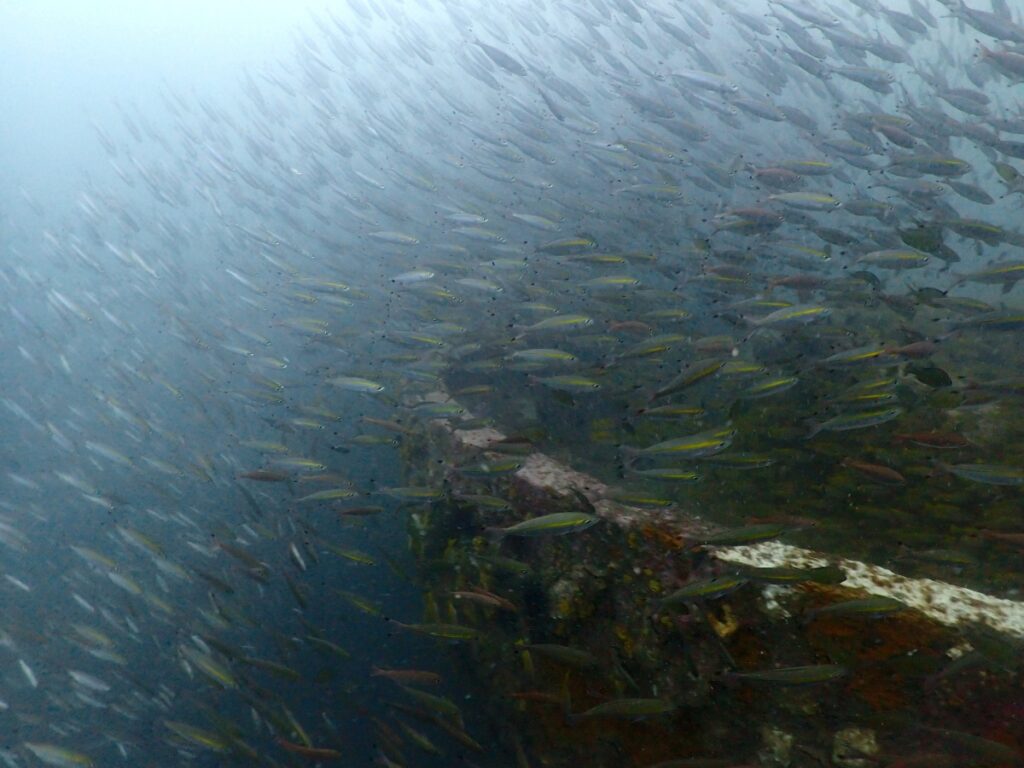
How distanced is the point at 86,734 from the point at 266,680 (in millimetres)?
2334

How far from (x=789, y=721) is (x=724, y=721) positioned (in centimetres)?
39

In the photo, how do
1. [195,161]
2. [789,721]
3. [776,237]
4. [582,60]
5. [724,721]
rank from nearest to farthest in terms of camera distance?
[789,721] → [724,721] → [776,237] → [582,60] → [195,161]

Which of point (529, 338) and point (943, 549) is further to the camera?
point (529, 338)

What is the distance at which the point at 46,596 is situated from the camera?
382 inches

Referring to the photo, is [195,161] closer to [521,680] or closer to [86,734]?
[86,734]

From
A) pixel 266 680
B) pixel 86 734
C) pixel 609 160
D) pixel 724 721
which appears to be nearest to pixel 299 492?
pixel 266 680

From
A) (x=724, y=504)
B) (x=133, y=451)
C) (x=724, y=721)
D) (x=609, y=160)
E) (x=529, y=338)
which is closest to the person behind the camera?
(x=724, y=721)

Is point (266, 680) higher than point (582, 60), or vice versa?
point (582, 60)

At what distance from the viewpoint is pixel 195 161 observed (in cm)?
1170

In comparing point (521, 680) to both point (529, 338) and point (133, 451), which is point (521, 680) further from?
point (133, 451)

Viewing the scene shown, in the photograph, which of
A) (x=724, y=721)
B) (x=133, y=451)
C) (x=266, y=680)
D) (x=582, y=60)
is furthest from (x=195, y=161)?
(x=724, y=721)

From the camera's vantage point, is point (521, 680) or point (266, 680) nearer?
point (521, 680)

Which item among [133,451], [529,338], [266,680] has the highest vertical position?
[133,451]

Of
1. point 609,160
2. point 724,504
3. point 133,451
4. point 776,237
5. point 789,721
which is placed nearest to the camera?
point 789,721
